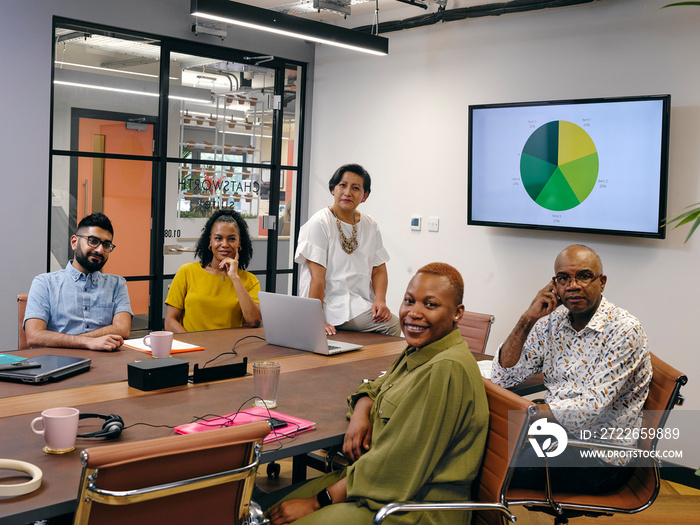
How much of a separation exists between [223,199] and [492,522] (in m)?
4.30

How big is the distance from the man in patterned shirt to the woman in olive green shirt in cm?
59

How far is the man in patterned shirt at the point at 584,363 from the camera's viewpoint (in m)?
2.34

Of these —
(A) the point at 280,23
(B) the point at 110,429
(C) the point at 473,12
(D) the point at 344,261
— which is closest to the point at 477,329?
(D) the point at 344,261

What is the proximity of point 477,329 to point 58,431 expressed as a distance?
7.88 feet

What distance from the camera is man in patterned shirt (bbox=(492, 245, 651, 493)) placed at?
7.69ft

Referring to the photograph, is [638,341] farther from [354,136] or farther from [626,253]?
[354,136]

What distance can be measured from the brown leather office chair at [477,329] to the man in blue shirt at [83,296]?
1.74 meters

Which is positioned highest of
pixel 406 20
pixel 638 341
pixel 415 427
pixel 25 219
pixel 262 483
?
pixel 406 20

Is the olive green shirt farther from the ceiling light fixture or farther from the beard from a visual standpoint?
the ceiling light fixture

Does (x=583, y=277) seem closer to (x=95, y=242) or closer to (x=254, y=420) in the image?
(x=254, y=420)

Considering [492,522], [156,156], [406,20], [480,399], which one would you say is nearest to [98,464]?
[480,399]

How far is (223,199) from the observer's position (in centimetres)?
581

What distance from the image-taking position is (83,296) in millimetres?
→ 3088

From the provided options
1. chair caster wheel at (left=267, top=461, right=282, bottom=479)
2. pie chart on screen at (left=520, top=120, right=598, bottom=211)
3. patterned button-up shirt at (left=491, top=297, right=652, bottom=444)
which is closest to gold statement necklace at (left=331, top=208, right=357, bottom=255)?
chair caster wheel at (left=267, top=461, right=282, bottom=479)
